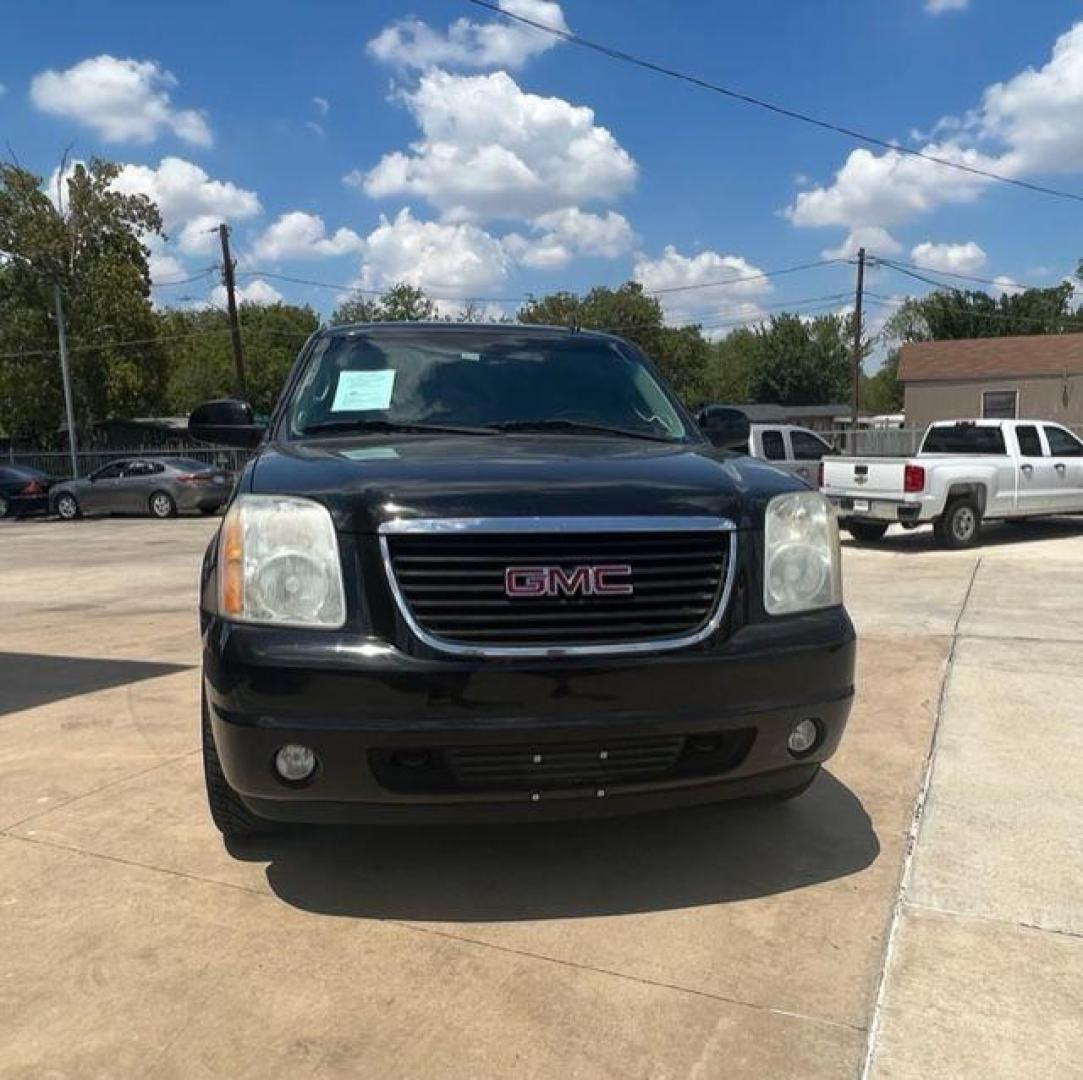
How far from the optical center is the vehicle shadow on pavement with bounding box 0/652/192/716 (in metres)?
5.70

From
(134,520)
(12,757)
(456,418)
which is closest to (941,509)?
(456,418)

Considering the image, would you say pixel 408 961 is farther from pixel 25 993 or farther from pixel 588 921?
pixel 25 993

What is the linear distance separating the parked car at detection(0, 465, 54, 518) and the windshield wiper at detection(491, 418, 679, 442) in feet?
80.1

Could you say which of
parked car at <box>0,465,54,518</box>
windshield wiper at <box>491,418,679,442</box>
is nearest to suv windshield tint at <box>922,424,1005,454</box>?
windshield wiper at <box>491,418,679,442</box>

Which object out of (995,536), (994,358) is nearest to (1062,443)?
(995,536)

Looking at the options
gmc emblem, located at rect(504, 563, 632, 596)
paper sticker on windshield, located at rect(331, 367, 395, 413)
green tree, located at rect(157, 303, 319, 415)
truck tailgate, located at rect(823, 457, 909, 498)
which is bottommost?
truck tailgate, located at rect(823, 457, 909, 498)

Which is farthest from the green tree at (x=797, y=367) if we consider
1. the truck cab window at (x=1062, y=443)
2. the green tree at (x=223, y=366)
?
the truck cab window at (x=1062, y=443)

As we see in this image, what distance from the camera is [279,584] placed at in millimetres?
2859

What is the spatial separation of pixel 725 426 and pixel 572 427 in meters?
1.02

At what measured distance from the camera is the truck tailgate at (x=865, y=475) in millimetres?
12797

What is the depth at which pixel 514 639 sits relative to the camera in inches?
110

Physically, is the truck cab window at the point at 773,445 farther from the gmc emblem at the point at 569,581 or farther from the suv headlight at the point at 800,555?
the gmc emblem at the point at 569,581

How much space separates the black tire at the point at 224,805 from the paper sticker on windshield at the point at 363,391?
4.47ft

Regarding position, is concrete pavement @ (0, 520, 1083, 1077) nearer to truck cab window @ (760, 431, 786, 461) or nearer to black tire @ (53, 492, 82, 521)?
truck cab window @ (760, 431, 786, 461)
